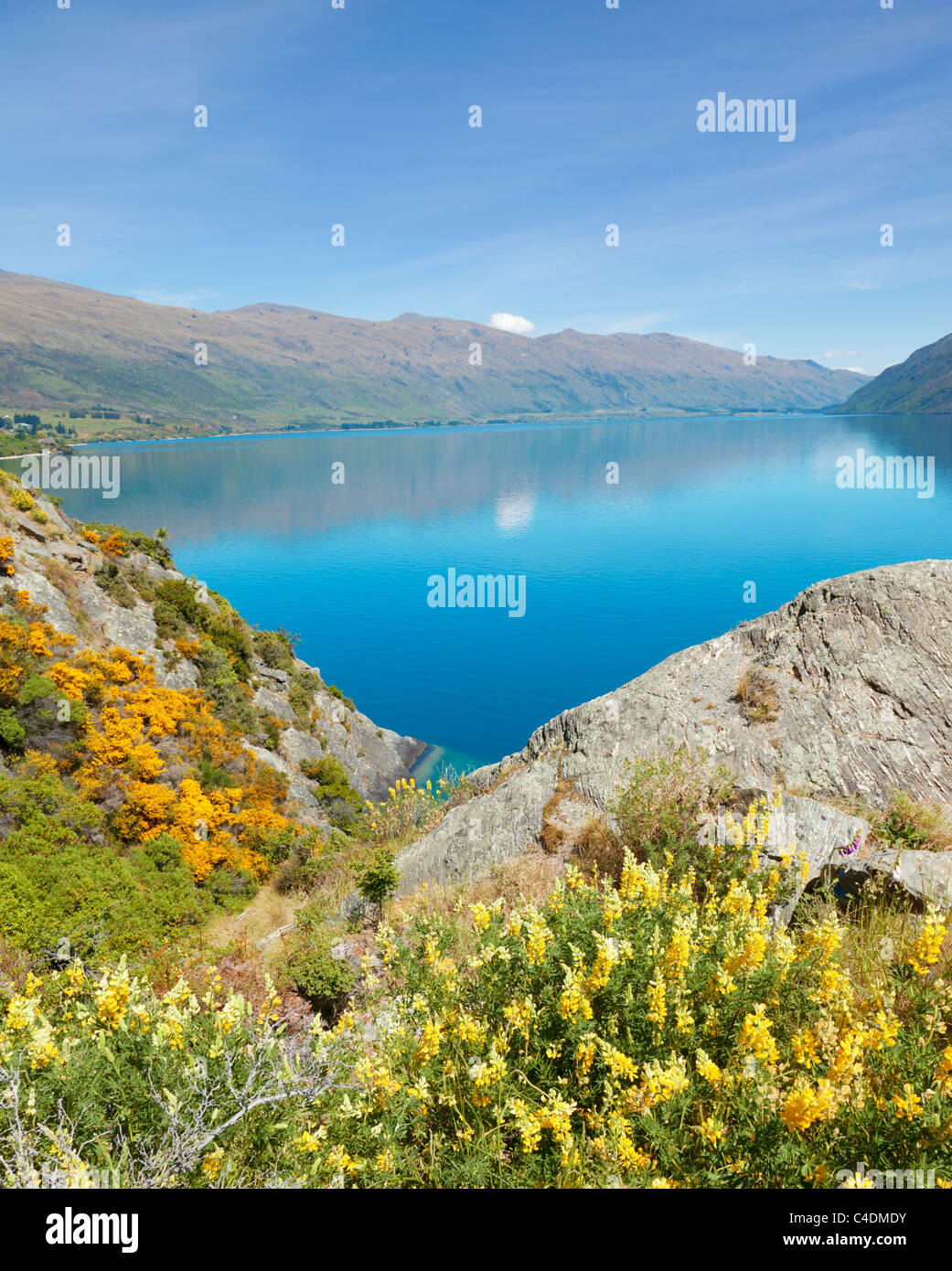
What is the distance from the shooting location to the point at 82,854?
1634cm

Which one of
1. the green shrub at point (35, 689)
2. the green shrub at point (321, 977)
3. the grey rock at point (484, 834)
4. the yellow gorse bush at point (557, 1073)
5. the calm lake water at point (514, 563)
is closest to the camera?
the yellow gorse bush at point (557, 1073)

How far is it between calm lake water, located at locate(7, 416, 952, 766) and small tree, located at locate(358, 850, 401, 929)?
31.9m

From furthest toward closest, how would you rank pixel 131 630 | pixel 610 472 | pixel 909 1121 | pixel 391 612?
pixel 610 472, pixel 391 612, pixel 131 630, pixel 909 1121

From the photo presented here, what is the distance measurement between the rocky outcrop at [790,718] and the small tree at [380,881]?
137cm

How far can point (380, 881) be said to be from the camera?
11586 millimetres

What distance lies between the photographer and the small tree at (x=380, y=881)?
11523mm

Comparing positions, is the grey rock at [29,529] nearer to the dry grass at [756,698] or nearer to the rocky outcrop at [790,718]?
the rocky outcrop at [790,718]

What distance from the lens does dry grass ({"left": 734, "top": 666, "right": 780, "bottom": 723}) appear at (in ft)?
45.2

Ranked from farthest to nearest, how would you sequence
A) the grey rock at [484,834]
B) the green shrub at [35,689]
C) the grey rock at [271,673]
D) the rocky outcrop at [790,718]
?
the grey rock at [271,673], the green shrub at [35,689], the grey rock at [484,834], the rocky outcrop at [790,718]

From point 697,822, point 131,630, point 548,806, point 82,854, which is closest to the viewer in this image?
point 697,822

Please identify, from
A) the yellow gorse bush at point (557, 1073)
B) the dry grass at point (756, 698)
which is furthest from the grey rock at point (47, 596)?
the dry grass at point (756, 698)

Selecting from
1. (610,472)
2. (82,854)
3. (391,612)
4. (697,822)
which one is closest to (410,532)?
(391,612)
